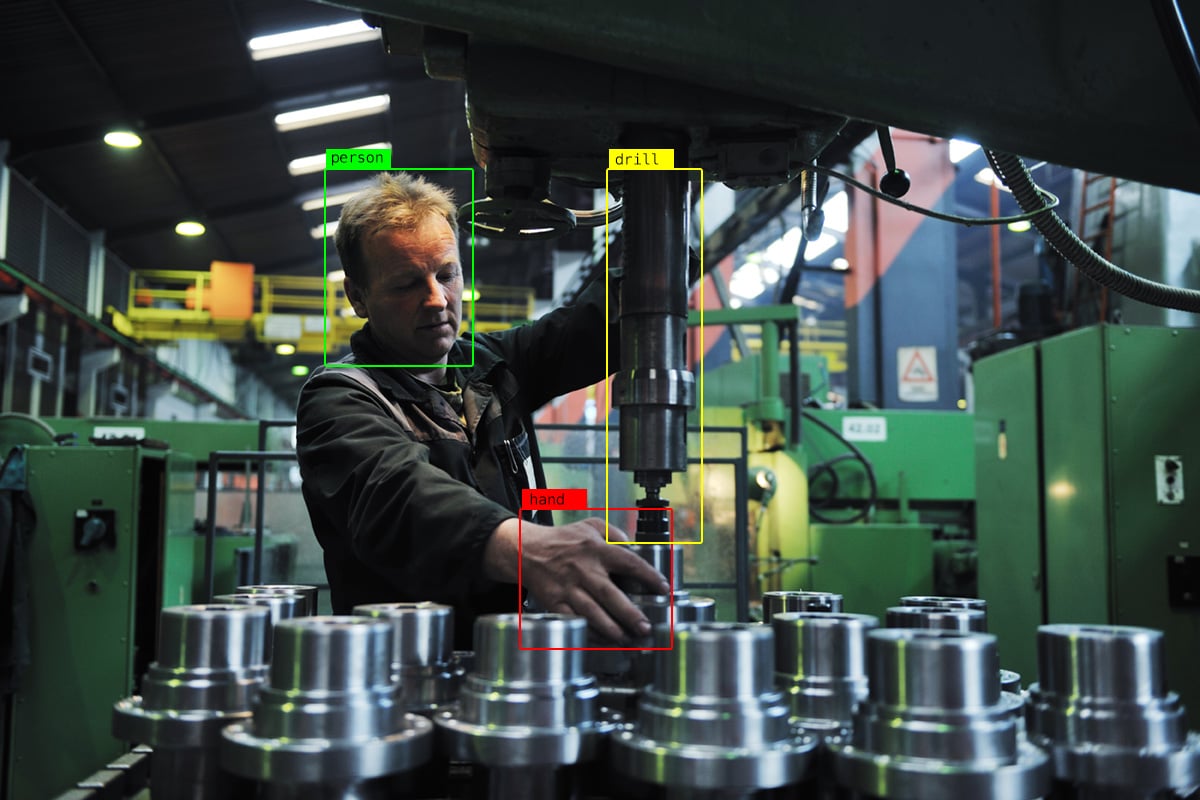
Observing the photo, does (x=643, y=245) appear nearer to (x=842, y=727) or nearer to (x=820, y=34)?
(x=820, y=34)

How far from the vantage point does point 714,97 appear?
0.75 m

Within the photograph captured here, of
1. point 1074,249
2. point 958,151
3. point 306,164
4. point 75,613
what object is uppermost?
point 306,164

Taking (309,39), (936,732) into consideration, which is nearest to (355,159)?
(936,732)

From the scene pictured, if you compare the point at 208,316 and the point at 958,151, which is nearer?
the point at 958,151

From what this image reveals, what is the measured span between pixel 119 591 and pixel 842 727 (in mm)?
3600

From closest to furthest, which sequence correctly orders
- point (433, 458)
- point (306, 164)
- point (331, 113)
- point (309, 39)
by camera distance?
point (433, 458)
point (309, 39)
point (331, 113)
point (306, 164)

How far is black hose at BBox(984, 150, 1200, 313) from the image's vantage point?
0.93 meters

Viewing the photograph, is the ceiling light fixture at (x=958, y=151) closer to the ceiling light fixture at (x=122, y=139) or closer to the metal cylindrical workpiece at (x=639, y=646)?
the metal cylindrical workpiece at (x=639, y=646)

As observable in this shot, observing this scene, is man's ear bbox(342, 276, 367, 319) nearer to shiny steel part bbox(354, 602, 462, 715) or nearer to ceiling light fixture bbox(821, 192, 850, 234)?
shiny steel part bbox(354, 602, 462, 715)

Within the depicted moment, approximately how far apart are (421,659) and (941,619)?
38cm

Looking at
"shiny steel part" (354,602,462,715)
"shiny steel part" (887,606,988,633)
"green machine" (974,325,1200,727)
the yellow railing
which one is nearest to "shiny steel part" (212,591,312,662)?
"shiny steel part" (354,602,462,715)

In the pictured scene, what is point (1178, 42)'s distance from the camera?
27.3 inches

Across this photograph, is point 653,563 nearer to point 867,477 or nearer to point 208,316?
point 867,477

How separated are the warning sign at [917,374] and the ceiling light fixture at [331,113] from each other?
421cm
